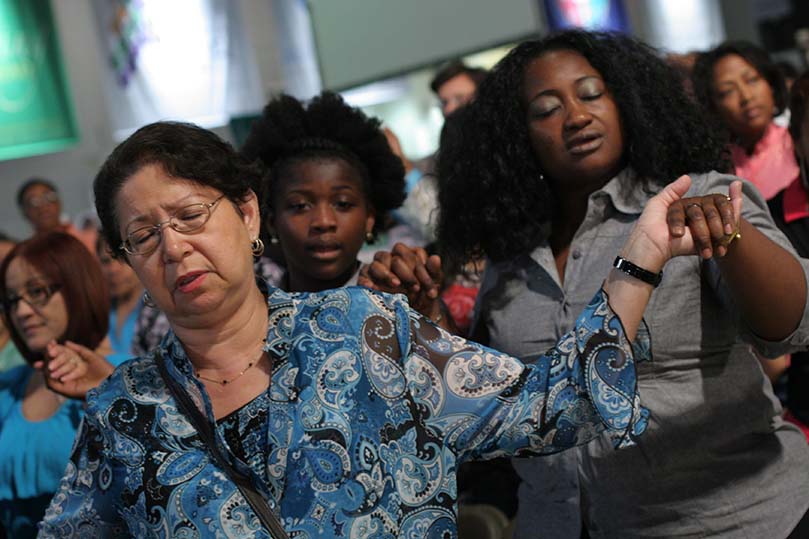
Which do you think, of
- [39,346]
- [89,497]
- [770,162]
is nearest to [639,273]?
[89,497]

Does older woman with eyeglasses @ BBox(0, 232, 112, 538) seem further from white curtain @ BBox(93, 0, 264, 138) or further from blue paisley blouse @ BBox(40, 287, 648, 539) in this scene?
white curtain @ BBox(93, 0, 264, 138)

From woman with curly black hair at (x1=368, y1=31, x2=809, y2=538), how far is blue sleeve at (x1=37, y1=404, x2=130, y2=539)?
73 centimetres

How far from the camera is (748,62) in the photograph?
4605 millimetres

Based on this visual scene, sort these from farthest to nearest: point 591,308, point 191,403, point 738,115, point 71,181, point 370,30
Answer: point 71,181, point 370,30, point 738,115, point 191,403, point 591,308

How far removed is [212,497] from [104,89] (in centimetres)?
963

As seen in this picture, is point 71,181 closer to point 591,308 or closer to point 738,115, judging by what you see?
point 738,115

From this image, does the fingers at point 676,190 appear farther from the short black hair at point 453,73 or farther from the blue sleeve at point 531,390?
the short black hair at point 453,73

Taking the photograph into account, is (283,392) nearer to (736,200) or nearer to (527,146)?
(736,200)

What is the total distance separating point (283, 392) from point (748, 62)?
3.42m

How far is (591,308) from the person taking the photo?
6.00ft

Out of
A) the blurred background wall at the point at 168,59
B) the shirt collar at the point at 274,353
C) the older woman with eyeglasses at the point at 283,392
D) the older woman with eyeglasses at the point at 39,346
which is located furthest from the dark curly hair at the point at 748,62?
the blurred background wall at the point at 168,59

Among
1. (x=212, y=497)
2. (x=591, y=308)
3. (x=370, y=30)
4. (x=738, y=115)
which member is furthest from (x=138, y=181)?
(x=370, y=30)

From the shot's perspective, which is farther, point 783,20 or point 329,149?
point 783,20

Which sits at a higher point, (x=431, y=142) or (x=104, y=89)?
(x=104, y=89)
